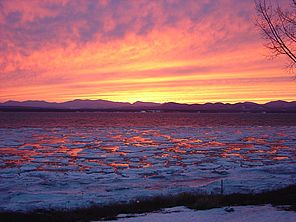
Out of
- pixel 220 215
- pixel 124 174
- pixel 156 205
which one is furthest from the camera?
pixel 124 174

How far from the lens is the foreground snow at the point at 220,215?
7.21 meters

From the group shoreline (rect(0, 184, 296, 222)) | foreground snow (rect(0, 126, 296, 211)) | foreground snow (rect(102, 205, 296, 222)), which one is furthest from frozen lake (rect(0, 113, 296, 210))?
foreground snow (rect(102, 205, 296, 222))

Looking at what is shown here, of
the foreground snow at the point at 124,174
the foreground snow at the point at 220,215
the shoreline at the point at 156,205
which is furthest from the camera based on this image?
the foreground snow at the point at 124,174

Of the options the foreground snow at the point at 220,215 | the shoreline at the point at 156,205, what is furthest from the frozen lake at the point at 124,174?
the foreground snow at the point at 220,215

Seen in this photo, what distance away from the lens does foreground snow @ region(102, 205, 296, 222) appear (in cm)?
721

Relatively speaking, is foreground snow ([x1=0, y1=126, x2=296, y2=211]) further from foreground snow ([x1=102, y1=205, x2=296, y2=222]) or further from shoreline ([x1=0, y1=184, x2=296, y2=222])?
foreground snow ([x1=102, y1=205, x2=296, y2=222])

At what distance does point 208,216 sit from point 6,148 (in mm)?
19154

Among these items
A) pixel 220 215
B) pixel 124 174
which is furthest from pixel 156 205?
pixel 124 174

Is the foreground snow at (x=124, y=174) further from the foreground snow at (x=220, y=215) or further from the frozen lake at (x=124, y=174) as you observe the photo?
the foreground snow at (x=220, y=215)

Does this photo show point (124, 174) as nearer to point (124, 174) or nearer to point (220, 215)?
point (124, 174)

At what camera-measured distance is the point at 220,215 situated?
7.66 metres

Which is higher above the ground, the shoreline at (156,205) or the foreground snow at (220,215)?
the foreground snow at (220,215)

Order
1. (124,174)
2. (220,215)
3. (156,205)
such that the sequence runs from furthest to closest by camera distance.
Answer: (124,174) < (156,205) < (220,215)

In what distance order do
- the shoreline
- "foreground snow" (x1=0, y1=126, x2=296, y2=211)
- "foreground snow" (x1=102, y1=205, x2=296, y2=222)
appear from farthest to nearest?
"foreground snow" (x1=0, y1=126, x2=296, y2=211)
the shoreline
"foreground snow" (x1=102, y1=205, x2=296, y2=222)
